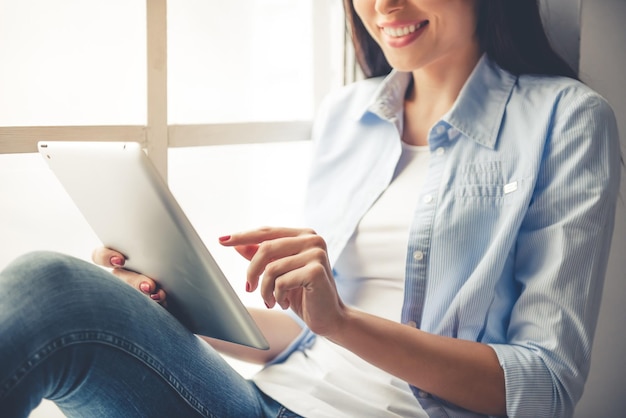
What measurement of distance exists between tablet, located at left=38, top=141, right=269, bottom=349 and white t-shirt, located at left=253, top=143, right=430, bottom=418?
19 cm

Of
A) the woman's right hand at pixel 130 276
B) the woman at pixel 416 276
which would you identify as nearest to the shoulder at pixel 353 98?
the woman at pixel 416 276

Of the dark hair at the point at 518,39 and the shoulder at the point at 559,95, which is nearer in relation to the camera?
the shoulder at the point at 559,95

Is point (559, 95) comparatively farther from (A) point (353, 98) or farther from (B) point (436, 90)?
(A) point (353, 98)

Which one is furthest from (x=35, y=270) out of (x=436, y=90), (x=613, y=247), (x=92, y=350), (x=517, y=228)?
(x=613, y=247)

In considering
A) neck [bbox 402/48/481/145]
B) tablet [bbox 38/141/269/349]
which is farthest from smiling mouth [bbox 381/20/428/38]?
tablet [bbox 38/141/269/349]

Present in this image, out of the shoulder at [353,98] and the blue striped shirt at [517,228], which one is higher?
the shoulder at [353,98]

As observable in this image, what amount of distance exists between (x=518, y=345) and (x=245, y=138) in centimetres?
69

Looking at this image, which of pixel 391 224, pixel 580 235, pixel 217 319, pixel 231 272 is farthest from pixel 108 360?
pixel 231 272

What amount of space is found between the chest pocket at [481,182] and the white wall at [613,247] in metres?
0.34

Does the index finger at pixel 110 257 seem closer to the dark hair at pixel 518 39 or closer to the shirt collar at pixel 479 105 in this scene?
the shirt collar at pixel 479 105

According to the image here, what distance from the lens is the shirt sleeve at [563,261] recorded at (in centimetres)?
93

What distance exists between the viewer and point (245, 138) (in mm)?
1394

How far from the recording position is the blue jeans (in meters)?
0.70

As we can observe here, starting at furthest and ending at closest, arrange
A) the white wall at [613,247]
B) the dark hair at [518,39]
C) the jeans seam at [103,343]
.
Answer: the white wall at [613,247] → the dark hair at [518,39] → the jeans seam at [103,343]
